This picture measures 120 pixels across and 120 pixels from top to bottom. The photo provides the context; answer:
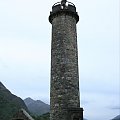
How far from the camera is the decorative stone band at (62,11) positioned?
1802 centimetres

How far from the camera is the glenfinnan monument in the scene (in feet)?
52.2

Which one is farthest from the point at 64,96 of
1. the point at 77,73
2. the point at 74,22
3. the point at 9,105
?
the point at 9,105

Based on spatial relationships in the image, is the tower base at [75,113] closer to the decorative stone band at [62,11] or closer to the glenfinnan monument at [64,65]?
the glenfinnan monument at [64,65]

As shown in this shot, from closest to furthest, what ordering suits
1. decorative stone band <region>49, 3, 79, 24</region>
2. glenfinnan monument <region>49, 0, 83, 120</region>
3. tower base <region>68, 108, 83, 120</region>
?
tower base <region>68, 108, 83, 120</region> < glenfinnan monument <region>49, 0, 83, 120</region> < decorative stone band <region>49, 3, 79, 24</region>

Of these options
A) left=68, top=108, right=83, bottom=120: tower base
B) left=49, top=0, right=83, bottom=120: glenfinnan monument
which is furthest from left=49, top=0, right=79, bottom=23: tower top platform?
left=68, top=108, right=83, bottom=120: tower base

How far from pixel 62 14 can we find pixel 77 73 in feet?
14.7

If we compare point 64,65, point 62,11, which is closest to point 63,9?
point 62,11

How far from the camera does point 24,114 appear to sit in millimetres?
16781

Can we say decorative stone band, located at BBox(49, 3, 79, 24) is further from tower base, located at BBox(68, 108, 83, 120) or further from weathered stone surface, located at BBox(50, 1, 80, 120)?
tower base, located at BBox(68, 108, 83, 120)

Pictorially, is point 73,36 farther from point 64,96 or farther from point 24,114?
point 24,114

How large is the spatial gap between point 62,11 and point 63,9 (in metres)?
0.18

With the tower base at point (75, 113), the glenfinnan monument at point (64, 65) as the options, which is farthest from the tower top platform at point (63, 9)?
the tower base at point (75, 113)

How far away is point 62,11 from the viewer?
18000mm

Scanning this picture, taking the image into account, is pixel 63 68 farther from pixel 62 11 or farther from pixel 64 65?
pixel 62 11
